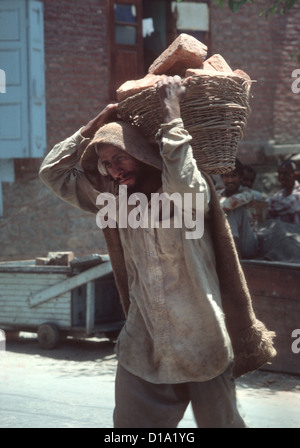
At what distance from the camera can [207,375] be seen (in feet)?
10.4

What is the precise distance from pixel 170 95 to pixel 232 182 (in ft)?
14.5

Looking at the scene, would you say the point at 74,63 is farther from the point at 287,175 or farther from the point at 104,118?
the point at 104,118

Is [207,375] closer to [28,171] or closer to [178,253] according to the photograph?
[178,253]

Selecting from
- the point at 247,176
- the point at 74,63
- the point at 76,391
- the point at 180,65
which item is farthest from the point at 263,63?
the point at 180,65

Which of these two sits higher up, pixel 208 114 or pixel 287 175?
pixel 208 114

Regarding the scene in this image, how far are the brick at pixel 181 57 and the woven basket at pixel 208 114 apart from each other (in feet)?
0.72

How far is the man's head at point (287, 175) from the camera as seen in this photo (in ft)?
26.3

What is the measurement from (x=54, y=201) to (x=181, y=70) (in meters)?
9.45

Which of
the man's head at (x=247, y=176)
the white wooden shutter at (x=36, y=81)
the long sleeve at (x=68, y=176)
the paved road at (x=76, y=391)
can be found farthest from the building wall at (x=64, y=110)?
the long sleeve at (x=68, y=176)

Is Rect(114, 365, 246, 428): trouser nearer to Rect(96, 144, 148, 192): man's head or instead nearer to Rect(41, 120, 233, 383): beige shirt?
Rect(41, 120, 233, 383): beige shirt

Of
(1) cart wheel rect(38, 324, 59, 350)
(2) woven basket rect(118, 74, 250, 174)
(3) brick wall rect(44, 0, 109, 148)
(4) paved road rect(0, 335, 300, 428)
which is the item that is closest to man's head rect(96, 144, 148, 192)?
(2) woven basket rect(118, 74, 250, 174)

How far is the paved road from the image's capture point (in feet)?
18.3

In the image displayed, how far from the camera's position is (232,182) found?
24.5 feet
